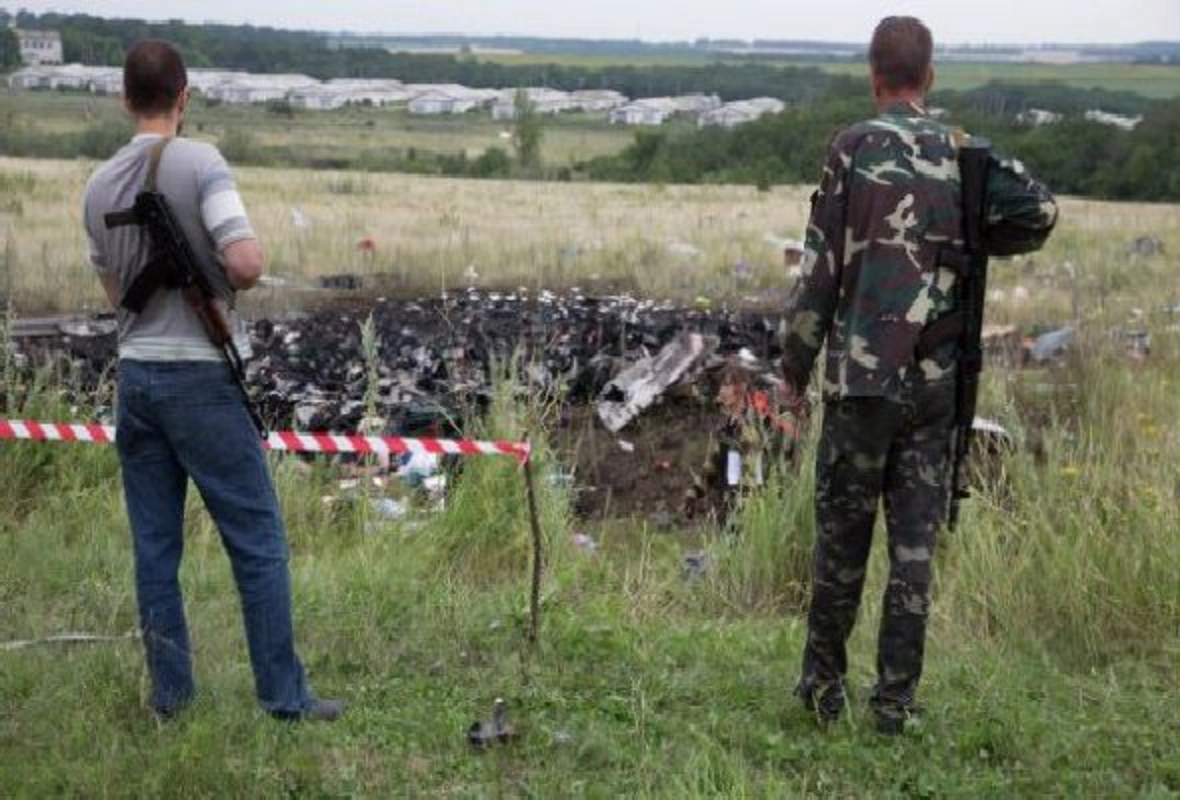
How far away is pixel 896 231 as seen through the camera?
12.7 ft

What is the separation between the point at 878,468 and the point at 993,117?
54214 mm

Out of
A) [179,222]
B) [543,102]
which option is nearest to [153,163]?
[179,222]

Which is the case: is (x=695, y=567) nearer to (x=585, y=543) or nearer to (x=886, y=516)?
(x=585, y=543)

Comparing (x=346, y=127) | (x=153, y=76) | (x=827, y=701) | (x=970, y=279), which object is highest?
(x=153, y=76)

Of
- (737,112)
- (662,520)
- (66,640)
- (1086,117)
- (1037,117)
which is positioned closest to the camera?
(66,640)

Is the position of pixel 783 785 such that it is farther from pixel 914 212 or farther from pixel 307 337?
pixel 307 337

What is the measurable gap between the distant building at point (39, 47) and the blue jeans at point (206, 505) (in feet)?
192

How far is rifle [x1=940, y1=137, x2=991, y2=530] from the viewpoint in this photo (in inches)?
154

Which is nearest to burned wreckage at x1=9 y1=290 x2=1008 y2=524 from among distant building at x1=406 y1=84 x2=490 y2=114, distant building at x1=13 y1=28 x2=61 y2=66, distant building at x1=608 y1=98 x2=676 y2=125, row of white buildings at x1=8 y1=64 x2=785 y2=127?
distant building at x1=13 y1=28 x2=61 y2=66

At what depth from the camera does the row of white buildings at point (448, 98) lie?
79.1 m

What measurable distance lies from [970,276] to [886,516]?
0.76 metres

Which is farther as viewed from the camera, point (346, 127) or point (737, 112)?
point (346, 127)

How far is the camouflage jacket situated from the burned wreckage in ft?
11.3

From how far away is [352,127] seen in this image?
82.6m
